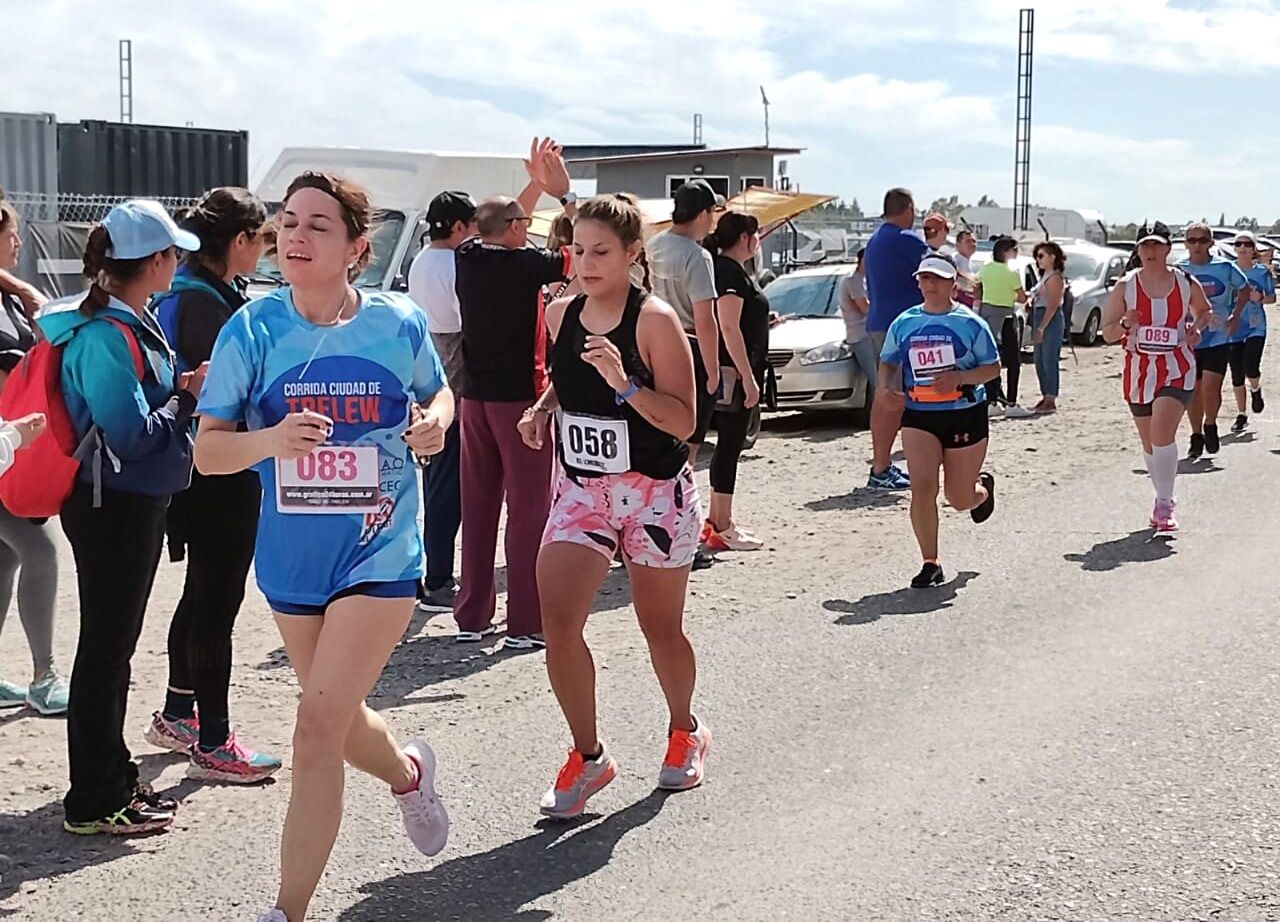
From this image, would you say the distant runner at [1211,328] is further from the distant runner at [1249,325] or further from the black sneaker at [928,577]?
the black sneaker at [928,577]

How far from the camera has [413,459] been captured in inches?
167

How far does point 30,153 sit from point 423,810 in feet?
49.5

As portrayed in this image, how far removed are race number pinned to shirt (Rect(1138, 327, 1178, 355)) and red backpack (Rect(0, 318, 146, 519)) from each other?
728cm

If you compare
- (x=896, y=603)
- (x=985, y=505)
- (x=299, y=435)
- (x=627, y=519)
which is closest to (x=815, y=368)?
(x=985, y=505)

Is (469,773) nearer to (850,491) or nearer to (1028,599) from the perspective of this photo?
(1028,599)

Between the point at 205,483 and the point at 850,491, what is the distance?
7393 mm

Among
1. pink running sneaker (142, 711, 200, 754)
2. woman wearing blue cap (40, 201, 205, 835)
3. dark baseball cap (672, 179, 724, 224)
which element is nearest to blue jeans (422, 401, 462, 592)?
dark baseball cap (672, 179, 724, 224)

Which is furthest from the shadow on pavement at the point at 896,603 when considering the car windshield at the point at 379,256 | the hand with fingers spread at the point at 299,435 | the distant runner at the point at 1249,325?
the distant runner at the point at 1249,325

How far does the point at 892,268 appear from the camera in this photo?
12.2 m

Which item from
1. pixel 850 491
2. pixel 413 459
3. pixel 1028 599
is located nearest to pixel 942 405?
pixel 1028 599

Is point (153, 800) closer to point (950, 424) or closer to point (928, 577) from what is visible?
point (928, 577)

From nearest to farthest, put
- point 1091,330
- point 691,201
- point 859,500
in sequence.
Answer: point 691,201
point 859,500
point 1091,330

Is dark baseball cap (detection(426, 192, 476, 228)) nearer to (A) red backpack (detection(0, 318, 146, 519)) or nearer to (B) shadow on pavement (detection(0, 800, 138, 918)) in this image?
(A) red backpack (detection(0, 318, 146, 519))

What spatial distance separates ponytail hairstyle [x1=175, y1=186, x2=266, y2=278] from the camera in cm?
551
